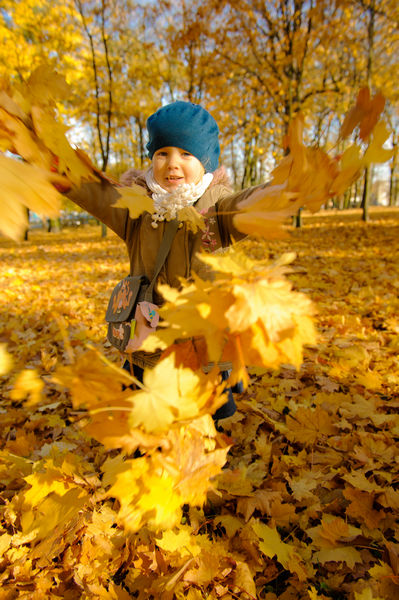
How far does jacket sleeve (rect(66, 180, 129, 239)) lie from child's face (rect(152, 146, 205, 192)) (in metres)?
0.19

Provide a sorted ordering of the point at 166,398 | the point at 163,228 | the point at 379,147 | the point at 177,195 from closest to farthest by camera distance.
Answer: the point at 166,398 < the point at 379,147 < the point at 177,195 < the point at 163,228

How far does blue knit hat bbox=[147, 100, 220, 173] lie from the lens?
1282 millimetres

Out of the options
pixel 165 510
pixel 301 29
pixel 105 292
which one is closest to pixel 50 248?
pixel 105 292

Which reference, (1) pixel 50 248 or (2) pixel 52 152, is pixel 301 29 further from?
(2) pixel 52 152

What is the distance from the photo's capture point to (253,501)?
5.34 ft

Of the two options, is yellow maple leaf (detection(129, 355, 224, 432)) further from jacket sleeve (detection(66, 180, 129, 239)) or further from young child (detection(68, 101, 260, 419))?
jacket sleeve (detection(66, 180, 129, 239))

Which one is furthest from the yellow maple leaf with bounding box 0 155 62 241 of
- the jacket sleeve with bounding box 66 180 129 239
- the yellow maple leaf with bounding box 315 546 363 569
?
the yellow maple leaf with bounding box 315 546 363 569

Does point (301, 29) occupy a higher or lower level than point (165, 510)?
higher

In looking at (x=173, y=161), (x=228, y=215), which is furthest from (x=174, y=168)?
(x=228, y=215)

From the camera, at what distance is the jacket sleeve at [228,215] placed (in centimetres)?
117

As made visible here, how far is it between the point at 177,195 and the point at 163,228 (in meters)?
0.16

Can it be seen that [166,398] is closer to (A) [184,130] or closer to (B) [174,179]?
(B) [174,179]

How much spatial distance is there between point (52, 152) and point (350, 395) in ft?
7.45

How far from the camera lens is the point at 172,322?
0.69 m
